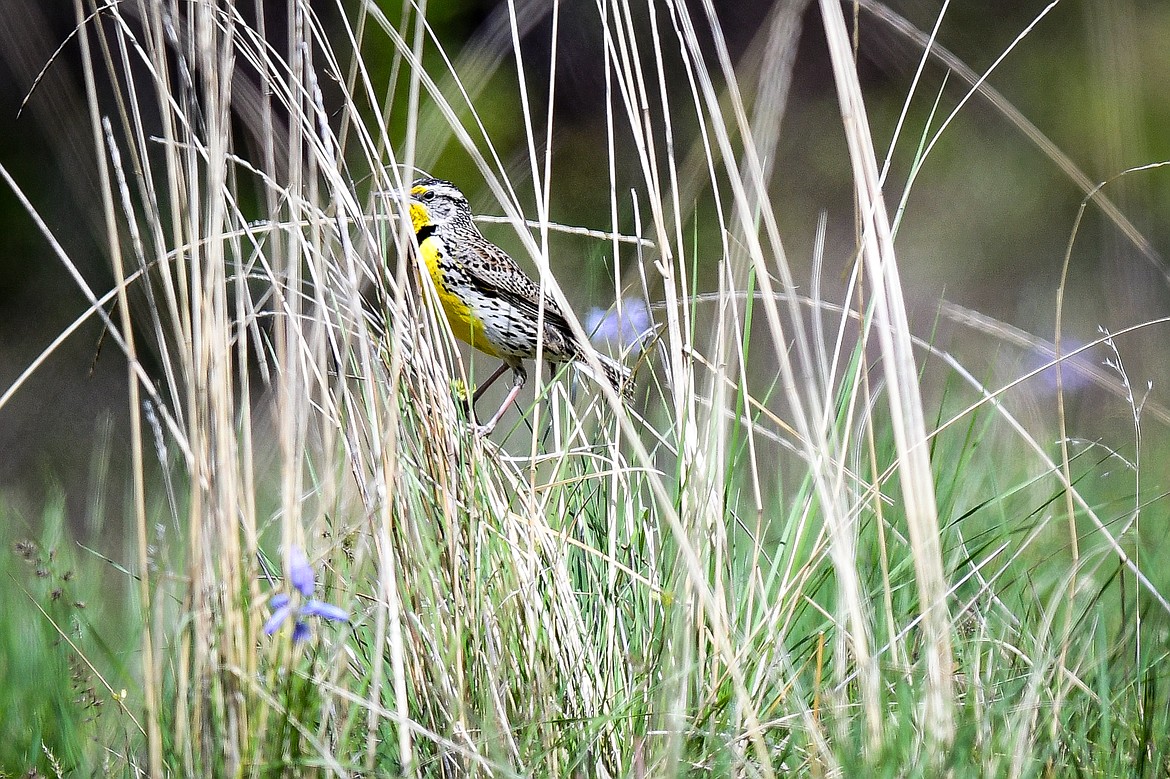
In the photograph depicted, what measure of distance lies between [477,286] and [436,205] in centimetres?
38

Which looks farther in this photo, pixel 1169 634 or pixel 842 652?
pixel 1169 634

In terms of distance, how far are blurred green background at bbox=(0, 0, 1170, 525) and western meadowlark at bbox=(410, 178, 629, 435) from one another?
1680 millimetres

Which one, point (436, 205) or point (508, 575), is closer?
point (508, 575)

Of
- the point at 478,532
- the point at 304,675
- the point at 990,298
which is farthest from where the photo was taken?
the point at 990,298

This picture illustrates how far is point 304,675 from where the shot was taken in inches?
48.8

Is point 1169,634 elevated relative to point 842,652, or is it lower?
lower

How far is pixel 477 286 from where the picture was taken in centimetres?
358

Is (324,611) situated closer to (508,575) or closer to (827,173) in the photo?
(508,575)

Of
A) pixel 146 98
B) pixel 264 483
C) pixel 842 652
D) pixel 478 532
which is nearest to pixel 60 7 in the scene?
pixel 146 98

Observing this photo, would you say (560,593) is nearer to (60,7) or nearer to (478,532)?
(478,532)

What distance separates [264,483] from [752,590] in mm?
1932

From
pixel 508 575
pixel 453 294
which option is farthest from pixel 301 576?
pixel 453 294

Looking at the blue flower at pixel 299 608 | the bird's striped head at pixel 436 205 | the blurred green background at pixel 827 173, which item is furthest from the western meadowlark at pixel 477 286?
the blue flower at pixel 299 608

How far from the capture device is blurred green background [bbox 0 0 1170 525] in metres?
6.18
